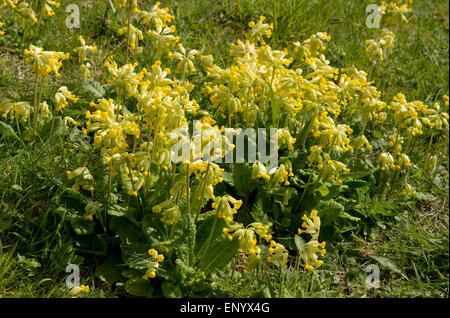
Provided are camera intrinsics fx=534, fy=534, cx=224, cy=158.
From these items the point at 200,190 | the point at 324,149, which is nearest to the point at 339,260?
the point at 324,149

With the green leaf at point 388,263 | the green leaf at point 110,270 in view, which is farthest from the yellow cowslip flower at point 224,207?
the green leaf at point 388,263

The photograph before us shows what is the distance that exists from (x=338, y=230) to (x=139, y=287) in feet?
4.39

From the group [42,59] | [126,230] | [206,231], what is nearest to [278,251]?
[206,231]

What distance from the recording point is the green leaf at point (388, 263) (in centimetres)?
323

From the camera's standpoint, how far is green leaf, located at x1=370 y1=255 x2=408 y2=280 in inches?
127

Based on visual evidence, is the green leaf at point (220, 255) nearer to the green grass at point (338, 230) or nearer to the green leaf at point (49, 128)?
the green grass at point (338, 230)

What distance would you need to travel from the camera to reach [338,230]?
340 cm

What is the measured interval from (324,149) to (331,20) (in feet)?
7.91

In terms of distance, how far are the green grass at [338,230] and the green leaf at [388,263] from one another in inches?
0.5

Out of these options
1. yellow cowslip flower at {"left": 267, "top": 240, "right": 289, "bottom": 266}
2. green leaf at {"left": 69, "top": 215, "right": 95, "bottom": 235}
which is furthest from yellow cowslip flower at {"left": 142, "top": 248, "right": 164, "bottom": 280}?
yellow cowslip flower at {"left": 267, "top": 240, "right": 289, "bottom": 266}

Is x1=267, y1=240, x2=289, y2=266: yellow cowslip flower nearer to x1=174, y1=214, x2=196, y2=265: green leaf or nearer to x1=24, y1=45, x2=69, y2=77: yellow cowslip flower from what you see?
x1=174, y1=214, x2=196, y2=265: green leaf

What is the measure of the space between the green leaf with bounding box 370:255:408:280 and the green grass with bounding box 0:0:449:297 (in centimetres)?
1

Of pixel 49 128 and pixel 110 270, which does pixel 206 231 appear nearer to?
pixel 110 270

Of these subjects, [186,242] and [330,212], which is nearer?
[186,242]
